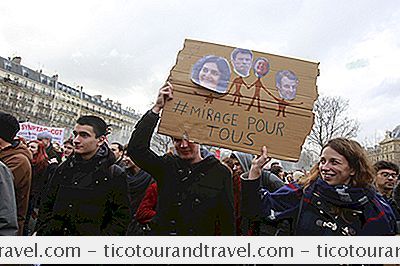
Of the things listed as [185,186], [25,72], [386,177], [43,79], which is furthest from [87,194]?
[43,79]

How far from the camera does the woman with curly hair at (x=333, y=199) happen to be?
2.57 meters

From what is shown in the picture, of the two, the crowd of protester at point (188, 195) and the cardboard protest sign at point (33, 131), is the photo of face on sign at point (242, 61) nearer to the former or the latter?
the crowd of protester at point (188, 195)

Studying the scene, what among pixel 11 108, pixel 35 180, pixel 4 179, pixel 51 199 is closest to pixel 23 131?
pixel 35 180

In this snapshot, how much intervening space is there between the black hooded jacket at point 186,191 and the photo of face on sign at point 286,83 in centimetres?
70

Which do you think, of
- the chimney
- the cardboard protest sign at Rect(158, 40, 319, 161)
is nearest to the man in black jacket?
the cardboard protest sign at Rect(158, 40, 319, 161)

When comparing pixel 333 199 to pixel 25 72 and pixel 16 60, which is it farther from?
pixel 16 60

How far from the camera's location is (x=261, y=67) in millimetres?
3094

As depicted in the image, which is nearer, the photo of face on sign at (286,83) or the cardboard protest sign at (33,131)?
the photo of face on sign at (286,83)

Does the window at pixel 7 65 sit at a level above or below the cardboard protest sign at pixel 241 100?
above

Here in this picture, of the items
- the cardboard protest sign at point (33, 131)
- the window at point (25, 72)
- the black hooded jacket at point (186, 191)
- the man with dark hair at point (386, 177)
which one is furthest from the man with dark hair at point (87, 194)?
the window at point (25, 72)

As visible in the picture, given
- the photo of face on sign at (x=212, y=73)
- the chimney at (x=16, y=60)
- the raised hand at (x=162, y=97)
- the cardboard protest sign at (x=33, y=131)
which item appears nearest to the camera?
the raised hand at (x=162, y=97)

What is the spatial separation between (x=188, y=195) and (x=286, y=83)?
109 cm

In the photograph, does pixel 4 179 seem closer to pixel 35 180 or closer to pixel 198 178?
pixel 198 178

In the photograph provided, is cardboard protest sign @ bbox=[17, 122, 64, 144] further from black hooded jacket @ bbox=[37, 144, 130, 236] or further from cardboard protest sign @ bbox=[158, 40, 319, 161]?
cardboard protest sign @ bbox=[158, 40, 319, 161]
